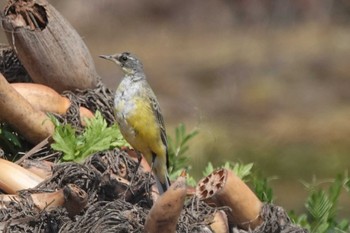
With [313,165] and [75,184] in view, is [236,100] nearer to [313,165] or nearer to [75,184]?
[313,165]

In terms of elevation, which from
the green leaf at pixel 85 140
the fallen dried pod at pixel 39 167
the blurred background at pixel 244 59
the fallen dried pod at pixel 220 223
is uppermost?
the green leaf at pixel 85 140

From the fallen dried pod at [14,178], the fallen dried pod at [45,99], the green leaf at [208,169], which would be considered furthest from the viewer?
the green leaf at [208,169]

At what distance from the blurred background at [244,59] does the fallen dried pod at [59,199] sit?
10.5m

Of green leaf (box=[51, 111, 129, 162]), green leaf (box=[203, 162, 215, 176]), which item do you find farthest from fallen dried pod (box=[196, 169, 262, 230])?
green leaf (box=[203, 162, 215, 176])

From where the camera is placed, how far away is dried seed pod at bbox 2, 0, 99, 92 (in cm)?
925

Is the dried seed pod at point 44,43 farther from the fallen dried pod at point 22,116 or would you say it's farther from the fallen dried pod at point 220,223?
the fallen dried pod at point 220,223

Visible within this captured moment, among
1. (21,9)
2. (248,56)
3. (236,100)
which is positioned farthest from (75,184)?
(248,56)

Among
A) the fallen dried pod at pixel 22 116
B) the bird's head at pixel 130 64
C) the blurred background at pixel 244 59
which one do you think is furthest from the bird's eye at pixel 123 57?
the blurred background at pixel 244 59

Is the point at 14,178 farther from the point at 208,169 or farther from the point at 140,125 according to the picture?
the point at 208,169

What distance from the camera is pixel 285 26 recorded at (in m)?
26.3

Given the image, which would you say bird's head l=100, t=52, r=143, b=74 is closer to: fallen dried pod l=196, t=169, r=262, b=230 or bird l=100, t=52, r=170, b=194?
bird l=100, t=52, r=170, b=194

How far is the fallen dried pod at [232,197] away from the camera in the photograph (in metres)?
8.49

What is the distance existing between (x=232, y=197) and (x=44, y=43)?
1.59 metres

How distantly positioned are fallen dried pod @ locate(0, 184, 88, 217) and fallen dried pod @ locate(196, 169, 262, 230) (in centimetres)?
87
